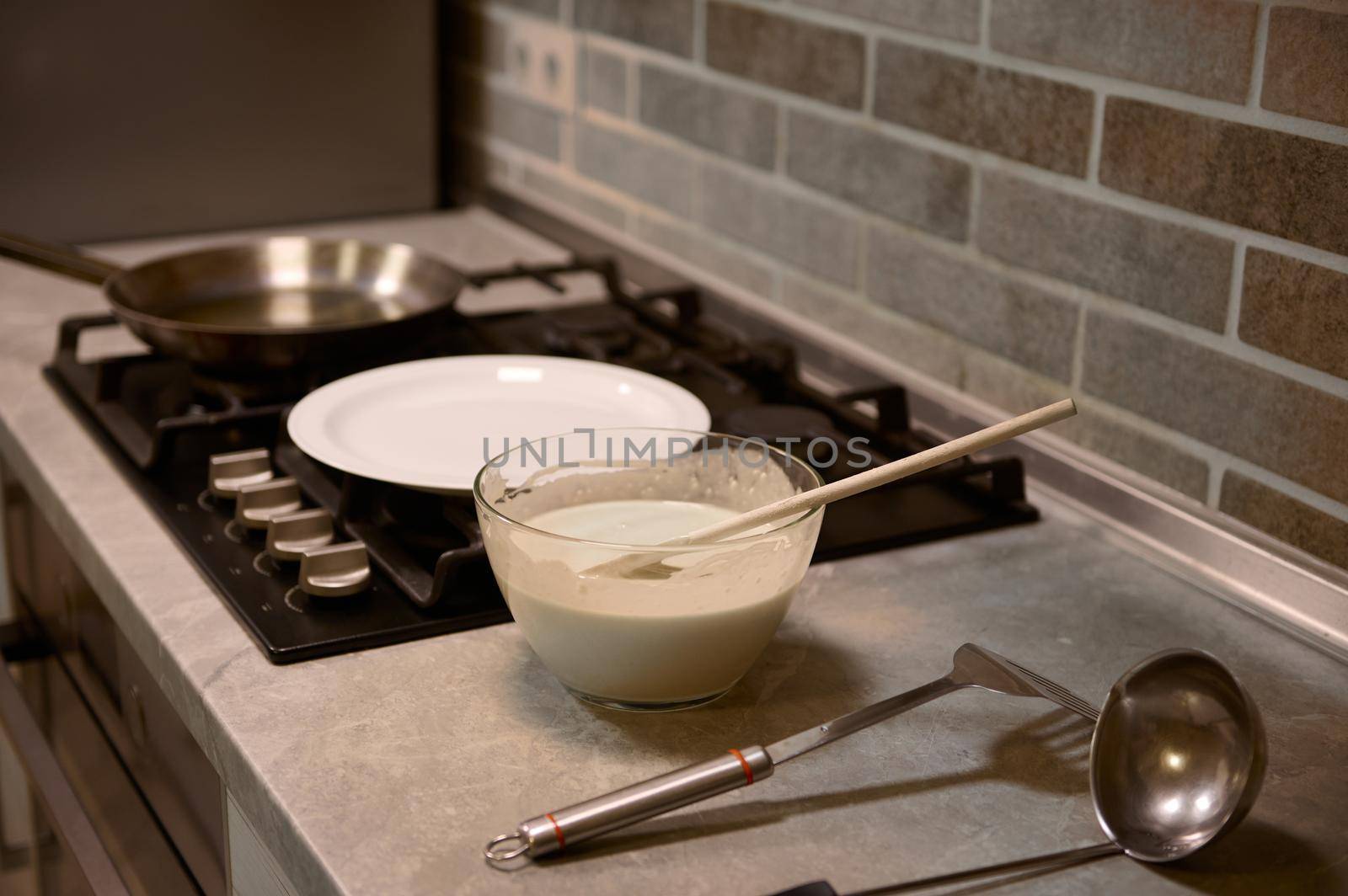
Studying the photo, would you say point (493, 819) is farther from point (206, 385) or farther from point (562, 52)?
point (562, 52)

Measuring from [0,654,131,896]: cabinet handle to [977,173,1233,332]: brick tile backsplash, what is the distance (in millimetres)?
887

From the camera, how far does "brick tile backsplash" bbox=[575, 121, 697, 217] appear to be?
173 centimetres

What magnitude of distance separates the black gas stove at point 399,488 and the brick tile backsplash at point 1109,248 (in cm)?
17

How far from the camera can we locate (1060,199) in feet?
3.89

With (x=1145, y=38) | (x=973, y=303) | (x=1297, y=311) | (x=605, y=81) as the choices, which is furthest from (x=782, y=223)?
(x=1297, y=311)

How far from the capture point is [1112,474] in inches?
45.7

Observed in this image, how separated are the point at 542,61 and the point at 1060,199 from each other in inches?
38.2

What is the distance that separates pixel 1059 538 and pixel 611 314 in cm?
60

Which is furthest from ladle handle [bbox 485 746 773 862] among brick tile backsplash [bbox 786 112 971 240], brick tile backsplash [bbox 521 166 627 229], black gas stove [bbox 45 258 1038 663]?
brick tile backsplash [bbox 521 166 627 229]

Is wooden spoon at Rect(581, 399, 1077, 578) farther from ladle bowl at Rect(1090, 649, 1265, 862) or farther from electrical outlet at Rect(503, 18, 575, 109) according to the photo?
electrical outlet at Rect(503, 18, 575, 109)

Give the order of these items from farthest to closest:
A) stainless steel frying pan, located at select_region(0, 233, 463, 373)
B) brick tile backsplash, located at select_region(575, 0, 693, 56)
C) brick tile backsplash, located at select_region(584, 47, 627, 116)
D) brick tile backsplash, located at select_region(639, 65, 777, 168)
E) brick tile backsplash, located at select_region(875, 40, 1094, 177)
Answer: brick tile backsplash, located at select_region(584, 47, 627, 116) < brick tile backsplash, located at select_region(575, 0, 693, 56) < brick tile backsplash, located at select_region(639, 65, 777, 168) < stainless steel frying pan, located at select_region(0, 233, 463, 373) < brick tile backsplash, located at select_region(875, 40, 1094, 177)

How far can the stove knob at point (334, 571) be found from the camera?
957 mm

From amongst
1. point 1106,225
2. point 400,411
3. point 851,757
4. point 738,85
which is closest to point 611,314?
point 738,85

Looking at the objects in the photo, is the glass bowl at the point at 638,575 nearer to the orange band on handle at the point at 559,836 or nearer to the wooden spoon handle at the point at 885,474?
the wooden spoon handle at the point at 885,474
